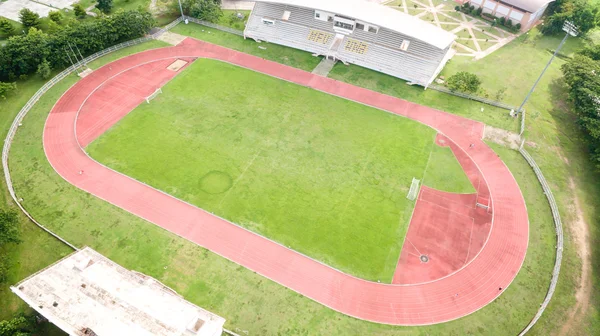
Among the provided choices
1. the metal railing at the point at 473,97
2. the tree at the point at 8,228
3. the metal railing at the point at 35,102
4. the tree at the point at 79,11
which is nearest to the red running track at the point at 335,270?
the metal railing at the point at 35,102

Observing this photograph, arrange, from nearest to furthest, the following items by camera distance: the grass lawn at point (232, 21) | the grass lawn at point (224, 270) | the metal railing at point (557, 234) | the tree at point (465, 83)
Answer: the grass lawn at point (224, 270) → the metal railing at point (557, 234) → the tree at point (465, 83) → the grass lawn at point (232, 21)

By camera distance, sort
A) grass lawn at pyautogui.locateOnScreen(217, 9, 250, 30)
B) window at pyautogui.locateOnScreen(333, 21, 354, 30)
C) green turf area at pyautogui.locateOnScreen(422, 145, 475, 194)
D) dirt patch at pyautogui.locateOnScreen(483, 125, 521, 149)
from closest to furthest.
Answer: green turf area at pyautogui.locateOnScreen(422, 145, 475, 194) → dirt patch at pyautogui.locateOnScreen(483, 125, 521, 149) → window at pyautogui.locateOnScreen(333, 21, 354, 30) → grass lawn at pyautogui.locateOnScreen(217, 9, 250, 30)

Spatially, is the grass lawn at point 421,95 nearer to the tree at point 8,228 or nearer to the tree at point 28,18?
the tree at point 8,228

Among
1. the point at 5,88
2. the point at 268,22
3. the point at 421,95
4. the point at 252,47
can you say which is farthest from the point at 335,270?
the point at 5,88

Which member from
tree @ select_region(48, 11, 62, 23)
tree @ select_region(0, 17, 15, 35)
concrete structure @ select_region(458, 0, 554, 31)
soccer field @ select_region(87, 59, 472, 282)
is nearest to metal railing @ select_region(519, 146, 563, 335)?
soccer field @ select_region(87, 59, 472, 282)

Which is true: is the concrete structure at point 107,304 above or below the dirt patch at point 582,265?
above

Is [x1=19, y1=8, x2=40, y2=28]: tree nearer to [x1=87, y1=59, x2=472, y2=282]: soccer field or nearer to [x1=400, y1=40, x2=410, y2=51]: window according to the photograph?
[x1=87, y1=59, x2=472, y2=282]: soccer field

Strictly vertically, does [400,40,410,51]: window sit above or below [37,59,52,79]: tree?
above

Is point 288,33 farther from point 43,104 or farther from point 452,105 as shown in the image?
point 43,104
